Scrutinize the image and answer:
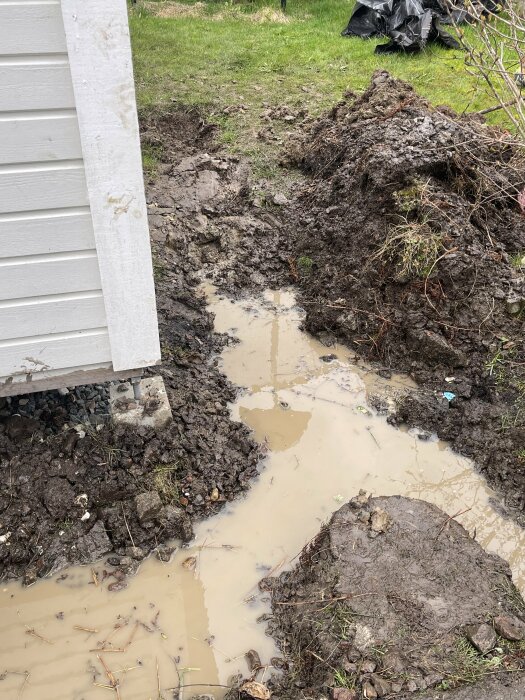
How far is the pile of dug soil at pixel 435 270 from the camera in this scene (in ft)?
12.2

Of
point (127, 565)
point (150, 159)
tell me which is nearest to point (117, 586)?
point (127, 565)

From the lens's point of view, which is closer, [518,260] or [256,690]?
[256,690]

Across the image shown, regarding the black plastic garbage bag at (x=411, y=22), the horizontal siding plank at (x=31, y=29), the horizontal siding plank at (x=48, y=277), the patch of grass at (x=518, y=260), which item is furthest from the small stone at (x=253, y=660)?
the black plastic garbage bag at (x=411, y=22)

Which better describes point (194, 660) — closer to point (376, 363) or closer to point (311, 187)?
point (376, 363)

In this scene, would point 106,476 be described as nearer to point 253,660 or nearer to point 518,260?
point 253,660

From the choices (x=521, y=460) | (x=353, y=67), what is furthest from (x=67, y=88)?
(x=353, y=67)

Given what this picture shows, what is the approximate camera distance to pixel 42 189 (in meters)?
2.39

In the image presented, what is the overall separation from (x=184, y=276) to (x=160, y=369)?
4.39 feet

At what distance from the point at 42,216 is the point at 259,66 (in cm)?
763

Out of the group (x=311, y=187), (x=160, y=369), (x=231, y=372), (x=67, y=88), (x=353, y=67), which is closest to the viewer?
(x=67, y=88)

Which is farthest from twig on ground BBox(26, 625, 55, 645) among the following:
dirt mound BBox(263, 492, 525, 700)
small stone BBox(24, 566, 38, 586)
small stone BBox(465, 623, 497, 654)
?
small stone BBox(465, 623, 497, 654)

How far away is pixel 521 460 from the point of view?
3.33 metres

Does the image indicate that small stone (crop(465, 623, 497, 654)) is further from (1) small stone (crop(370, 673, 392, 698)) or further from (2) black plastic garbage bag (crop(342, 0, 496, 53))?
(2) black plastic garbage bag (crop(342, 0, 496, 53))

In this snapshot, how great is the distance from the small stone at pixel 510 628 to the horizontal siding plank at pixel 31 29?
307 cm
